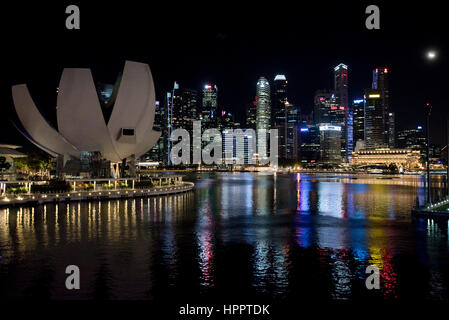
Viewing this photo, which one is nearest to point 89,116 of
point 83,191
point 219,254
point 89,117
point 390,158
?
point 89,117

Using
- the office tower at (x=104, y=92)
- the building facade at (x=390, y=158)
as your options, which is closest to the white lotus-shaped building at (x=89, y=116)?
the office tower at (x=104, y=92)

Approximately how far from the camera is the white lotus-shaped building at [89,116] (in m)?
33.2

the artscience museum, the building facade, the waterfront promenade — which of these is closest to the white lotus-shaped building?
the artscience museum

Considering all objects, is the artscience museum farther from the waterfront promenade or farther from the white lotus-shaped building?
the waterfront promenade

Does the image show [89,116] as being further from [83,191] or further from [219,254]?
[219,254]

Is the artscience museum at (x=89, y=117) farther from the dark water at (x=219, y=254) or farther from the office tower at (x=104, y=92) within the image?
the dark water at (x=219, y=254)

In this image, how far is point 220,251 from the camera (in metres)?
14.1

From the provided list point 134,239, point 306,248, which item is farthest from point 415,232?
point 134,239

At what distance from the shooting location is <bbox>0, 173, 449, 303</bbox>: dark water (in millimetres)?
10000

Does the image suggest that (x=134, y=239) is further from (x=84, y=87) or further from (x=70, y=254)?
(x=84, y=87)

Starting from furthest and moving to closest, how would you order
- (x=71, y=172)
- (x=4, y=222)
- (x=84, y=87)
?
(x=71, y=172) → (x=84, y=87) → (x=4, y=222)

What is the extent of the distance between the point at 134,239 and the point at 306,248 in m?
6.22

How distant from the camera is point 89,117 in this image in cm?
3391

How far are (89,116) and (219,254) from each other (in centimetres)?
2357
